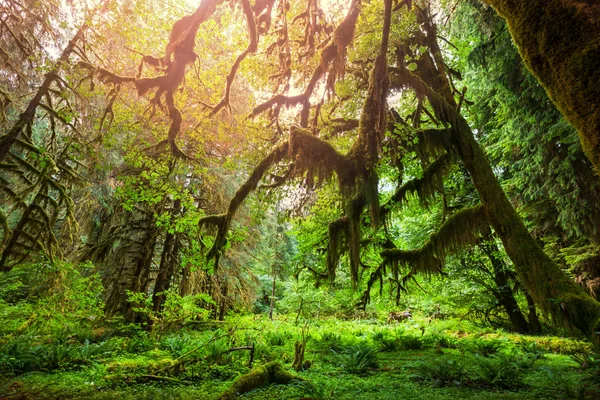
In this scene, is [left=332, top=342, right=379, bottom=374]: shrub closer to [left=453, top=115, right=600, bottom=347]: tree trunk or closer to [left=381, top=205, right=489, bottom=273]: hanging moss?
[left=381, top=205, right=489, bottom=273]: hanging moss

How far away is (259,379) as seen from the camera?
15.4 ft

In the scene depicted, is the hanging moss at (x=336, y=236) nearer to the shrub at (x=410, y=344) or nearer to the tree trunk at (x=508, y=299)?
the shrub at (x=410, y=344)

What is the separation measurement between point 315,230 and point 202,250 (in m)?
2.81

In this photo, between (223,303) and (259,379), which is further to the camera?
(223,303)

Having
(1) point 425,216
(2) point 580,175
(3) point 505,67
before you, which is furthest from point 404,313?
(3) point 505,67

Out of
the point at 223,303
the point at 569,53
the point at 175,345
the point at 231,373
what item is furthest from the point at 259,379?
the point at 223,303

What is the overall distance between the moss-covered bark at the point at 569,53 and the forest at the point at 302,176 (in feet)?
0.04

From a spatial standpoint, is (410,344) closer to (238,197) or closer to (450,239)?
(450,239)

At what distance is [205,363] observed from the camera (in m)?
5.89

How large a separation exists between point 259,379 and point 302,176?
335 centimetres

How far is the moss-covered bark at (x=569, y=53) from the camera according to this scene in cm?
172

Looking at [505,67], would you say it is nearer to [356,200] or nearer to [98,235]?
[356,200]

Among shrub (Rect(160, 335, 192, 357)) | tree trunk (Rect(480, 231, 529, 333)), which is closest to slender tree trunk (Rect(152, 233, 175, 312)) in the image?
shrub (Rect(160, 335, 192, 357))

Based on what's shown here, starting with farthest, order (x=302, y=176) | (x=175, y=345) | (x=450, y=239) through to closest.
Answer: (x=175, y=345), (x=450, y=239), (x=302, y=176)
